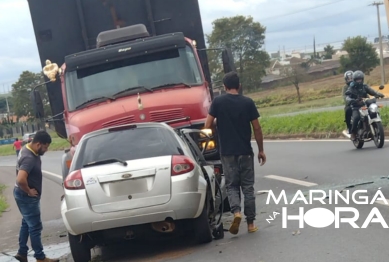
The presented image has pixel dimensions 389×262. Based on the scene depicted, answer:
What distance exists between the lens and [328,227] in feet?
26.9

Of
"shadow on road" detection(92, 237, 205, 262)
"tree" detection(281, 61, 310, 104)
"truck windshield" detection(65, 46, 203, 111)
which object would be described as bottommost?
"tree" detection(281, 61, 310, 104)

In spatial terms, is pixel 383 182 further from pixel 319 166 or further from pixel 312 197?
pixel 319 166

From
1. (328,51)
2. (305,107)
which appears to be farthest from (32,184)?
(328,51)

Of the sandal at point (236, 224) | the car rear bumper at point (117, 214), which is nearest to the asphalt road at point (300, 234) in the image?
the sandal at point (236, 224)

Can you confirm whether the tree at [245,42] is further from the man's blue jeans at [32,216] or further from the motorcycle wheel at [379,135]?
the man's blue jeans at [32,216]

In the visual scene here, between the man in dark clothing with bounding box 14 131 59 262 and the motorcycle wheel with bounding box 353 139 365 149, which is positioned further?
the motorcycle wheel with bounding box 353 139 365 149

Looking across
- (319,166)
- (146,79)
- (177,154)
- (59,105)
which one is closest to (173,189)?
(177,154)

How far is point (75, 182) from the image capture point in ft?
25.7

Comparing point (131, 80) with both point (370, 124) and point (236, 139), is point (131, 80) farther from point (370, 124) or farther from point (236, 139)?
point (370, 124)

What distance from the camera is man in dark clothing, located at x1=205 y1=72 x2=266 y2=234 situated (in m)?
8.57

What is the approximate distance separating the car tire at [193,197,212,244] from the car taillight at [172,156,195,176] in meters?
0.54

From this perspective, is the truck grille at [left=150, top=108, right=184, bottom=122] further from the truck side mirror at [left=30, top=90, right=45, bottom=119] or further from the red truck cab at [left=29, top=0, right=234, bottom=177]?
the truck side mirror at [left=30, top=90, right=45, bottom=119]

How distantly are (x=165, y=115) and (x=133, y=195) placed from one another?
3.23m

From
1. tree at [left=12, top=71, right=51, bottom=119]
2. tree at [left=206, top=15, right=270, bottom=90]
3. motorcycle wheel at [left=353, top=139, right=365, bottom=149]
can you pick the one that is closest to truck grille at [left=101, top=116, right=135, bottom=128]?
motorcycle wheel at [left=353, top=139, right=365, bottom=149]
